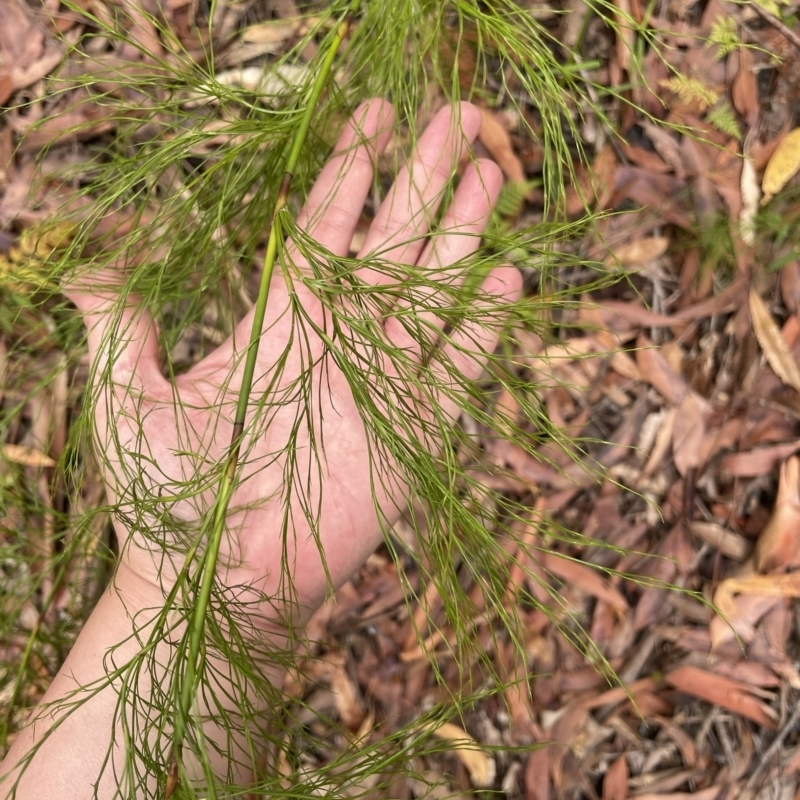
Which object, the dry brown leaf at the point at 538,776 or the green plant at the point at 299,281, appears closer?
the green plant at the point at 299,281

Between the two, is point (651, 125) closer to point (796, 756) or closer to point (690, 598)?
point (690, 598)

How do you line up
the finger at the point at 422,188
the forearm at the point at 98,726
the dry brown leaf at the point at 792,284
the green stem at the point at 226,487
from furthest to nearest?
the dry brown leaf at the point at 792,284, the finger at the point at 422,188, the forearm at the point at 98,726, the green stem at the point at 226,487

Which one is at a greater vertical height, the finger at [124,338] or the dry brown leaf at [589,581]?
the finger at [124,338]

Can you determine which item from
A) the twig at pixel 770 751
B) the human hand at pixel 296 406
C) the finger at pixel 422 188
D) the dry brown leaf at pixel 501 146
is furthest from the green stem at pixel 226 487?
the twig at pixel 770 751

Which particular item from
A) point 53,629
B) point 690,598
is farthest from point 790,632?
point 53,629

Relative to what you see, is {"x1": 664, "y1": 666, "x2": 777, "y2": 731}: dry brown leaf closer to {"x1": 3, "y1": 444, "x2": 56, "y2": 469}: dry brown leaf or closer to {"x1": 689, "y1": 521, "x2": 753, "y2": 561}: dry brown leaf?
{"x1": 689, "y1": 521, "x2": 753, "y2": 561}: dry brown leaf

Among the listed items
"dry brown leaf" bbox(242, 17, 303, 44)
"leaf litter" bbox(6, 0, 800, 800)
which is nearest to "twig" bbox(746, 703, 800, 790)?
"leaf litter" bbox(6, 0, 800, 800)

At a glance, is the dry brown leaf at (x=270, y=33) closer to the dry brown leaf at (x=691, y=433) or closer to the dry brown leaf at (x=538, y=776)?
the dry brown leaf at (x=691, y=433)
